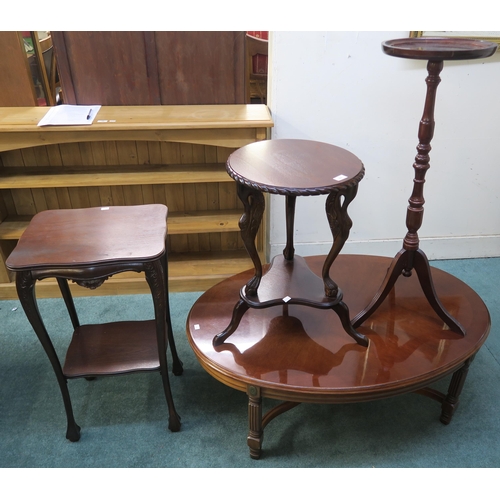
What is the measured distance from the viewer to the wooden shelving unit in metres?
2.24

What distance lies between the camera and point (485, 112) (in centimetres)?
254

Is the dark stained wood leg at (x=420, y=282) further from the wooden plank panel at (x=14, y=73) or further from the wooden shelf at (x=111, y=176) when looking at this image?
the wooden plank panel at (x=14, y=73)

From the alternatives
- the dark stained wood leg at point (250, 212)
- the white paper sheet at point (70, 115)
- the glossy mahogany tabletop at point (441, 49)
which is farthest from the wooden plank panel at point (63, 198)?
the glossy mahogany tabletop at point (441, 49)

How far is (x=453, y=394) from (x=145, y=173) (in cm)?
174

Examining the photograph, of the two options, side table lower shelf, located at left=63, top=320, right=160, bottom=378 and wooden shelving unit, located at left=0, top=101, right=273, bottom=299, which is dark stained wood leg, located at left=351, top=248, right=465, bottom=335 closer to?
side table lower shelf, located at left=63, top=320, right=160, bottom=378

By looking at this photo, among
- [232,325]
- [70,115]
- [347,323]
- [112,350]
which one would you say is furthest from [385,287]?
[70,115]

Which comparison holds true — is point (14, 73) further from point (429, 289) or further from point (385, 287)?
point (429, 289)

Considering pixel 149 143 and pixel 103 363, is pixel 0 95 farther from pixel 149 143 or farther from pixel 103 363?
pixel 103 363

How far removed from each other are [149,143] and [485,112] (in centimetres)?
180

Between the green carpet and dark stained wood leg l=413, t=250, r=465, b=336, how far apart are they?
0.37 metres

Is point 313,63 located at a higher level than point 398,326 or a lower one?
higher

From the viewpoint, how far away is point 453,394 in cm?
181
